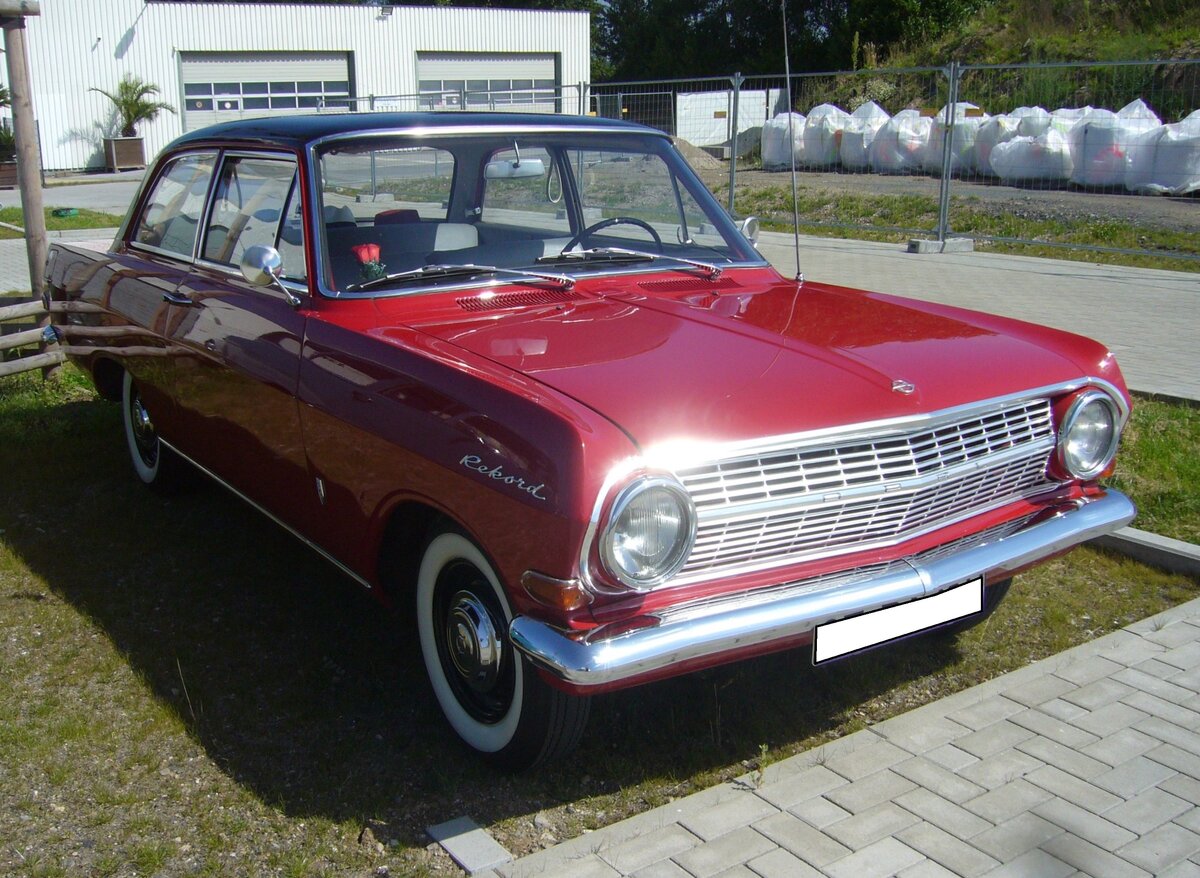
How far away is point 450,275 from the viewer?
4043 millimetres

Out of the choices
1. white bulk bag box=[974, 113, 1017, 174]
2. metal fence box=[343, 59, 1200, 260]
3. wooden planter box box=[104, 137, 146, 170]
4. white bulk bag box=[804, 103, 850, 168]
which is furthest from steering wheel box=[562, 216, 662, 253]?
wooden planter box box=[104, 137, 146, 170]

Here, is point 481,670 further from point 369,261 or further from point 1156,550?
point 1156,550

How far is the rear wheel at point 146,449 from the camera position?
5445 millimetres

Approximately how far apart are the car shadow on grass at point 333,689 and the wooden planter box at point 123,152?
89.6 ft

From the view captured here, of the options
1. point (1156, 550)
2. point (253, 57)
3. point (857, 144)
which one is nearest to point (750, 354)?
point (1156, 550)

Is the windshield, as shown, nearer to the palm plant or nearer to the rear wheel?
the rear wheel

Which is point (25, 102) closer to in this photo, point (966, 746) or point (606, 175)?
point (606, 175)

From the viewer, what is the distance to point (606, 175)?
16.1 ft

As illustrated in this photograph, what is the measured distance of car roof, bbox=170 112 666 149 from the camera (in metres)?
4.15

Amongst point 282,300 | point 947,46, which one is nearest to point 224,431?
point 282,300

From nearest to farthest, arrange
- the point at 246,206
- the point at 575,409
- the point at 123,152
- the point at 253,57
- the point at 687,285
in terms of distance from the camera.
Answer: the point at 575,409 → the point at 687,285 → the point at 246,206 → the point at 123,152 → the point at 253,57

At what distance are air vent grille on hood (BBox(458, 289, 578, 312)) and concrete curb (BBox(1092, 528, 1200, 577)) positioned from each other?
236cm

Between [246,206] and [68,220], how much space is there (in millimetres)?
14195

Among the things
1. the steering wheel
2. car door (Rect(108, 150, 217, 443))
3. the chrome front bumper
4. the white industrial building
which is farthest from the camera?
the white industrial building
